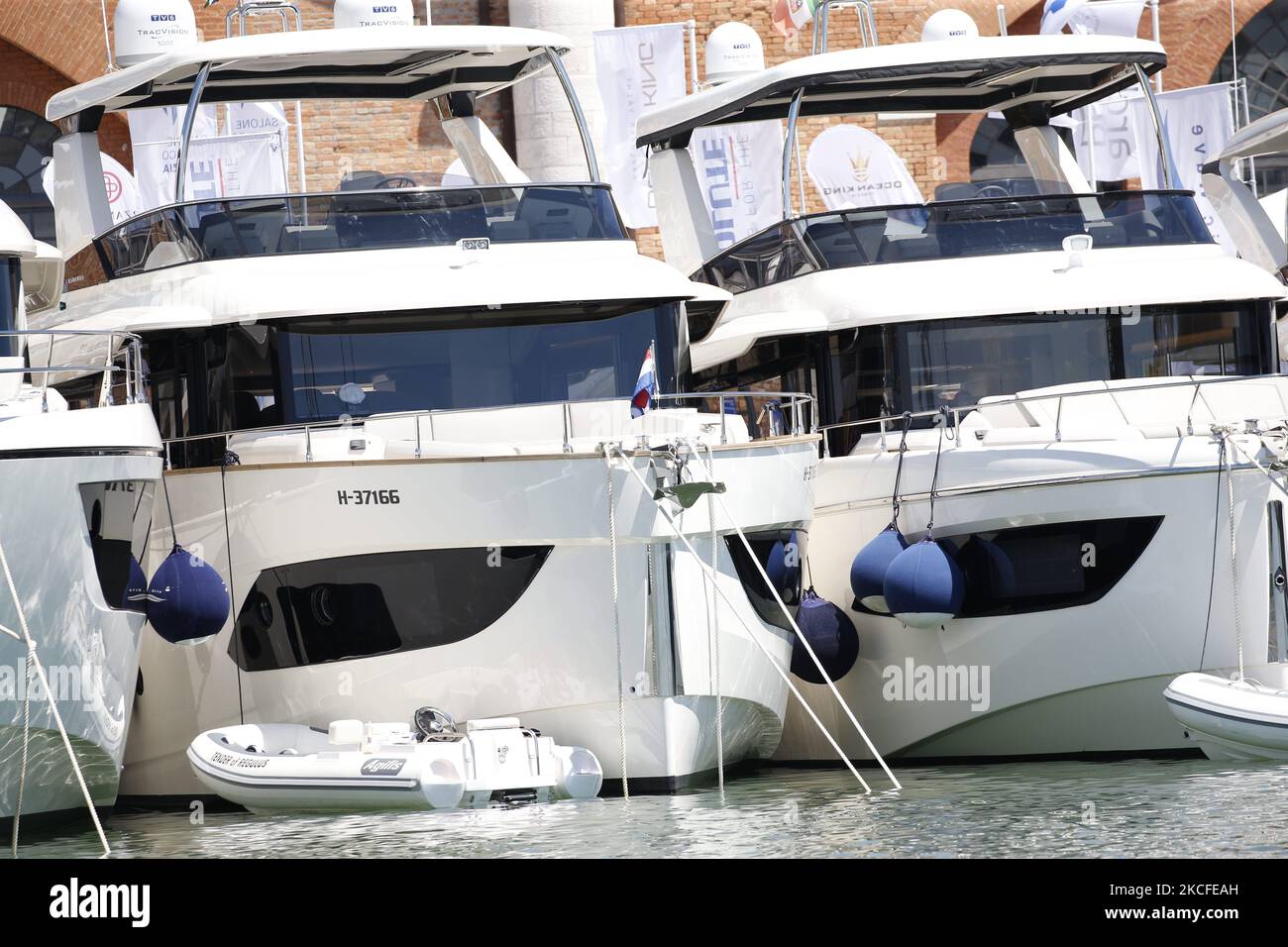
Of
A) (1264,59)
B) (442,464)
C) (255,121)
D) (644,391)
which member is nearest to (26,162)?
(255,121)

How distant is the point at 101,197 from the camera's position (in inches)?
548

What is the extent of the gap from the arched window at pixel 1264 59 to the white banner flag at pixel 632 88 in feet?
28.1

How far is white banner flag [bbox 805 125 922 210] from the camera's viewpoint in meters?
19.7

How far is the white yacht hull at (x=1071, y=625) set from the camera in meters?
10.8

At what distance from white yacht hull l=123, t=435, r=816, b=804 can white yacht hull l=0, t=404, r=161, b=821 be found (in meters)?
0.68

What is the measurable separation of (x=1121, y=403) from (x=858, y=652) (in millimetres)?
2265

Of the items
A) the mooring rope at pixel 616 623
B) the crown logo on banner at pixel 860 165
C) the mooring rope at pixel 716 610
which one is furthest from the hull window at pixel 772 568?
the crown logo on banner at pixel 860 165

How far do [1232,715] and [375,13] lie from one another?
8.74 meters

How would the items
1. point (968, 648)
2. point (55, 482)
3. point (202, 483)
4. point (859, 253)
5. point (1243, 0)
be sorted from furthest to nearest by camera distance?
point (1243, 0)
point (859, 253)
point (968, 648)
point (202, 483)
point (55, 482)

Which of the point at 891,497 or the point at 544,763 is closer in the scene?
the point at 544,763

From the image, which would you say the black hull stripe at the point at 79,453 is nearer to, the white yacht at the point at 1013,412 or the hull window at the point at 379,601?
the hull window at the point at 379,601

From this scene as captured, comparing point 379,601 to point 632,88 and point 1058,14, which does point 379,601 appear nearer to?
point 632,88
